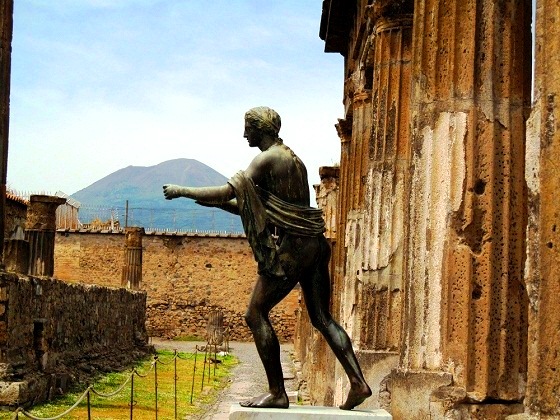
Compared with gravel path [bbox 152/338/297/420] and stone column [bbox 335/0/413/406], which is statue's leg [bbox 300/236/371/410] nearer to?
stone column [bbox 335/0/413/406]

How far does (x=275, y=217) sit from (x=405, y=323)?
1.80 meters

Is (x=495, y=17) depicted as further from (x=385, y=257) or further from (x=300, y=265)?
(x=385, y=257)

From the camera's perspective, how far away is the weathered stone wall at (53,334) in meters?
16.2

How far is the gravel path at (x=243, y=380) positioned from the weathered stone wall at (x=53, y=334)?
2.68 metres

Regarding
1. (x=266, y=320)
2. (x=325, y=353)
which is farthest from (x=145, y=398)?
(x=266, y=320)

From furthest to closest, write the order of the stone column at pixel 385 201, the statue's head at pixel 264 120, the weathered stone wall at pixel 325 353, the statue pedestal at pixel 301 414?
the weathered stone wall at pixel 325 353
the stone column at pixel 385 201
the statue's head at pixel 264 120
the statue pedestal at pixel 301 414

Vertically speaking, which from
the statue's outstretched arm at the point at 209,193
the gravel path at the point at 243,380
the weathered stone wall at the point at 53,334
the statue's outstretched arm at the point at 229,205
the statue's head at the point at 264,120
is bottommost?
the gravel path at the point at 243,380

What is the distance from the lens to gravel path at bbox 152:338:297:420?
61.4ft

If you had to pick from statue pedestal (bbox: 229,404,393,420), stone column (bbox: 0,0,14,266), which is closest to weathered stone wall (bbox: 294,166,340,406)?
statue pedestal (bbox: 229,404,393,420)

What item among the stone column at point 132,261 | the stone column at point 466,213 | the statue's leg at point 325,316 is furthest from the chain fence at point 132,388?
the stone column at point 132,261

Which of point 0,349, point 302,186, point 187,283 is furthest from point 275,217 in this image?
point 187,283

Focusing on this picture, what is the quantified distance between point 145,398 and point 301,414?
1301cm

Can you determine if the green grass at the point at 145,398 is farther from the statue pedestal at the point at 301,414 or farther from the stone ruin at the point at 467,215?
the statue pedestal at the point at 301,414

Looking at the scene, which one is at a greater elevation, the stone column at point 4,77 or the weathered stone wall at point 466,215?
the stone column at point 4,77
